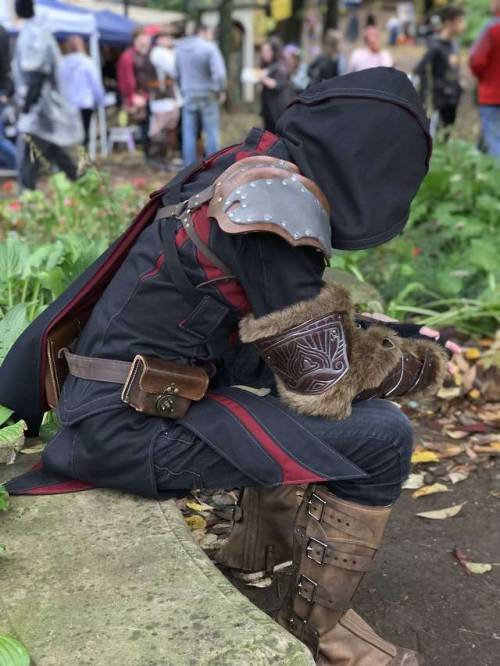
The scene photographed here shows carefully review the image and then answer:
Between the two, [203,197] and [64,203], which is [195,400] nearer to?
[203,197]

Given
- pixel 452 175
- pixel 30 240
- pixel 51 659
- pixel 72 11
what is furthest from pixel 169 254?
pixel 72 11

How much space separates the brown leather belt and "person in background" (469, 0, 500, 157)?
20.6 ft

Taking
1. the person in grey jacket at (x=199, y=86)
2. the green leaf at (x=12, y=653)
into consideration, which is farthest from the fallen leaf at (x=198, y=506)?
the person in grey jacket at (x=199, y=86)

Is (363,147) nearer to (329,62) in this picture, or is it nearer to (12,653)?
(12,653)

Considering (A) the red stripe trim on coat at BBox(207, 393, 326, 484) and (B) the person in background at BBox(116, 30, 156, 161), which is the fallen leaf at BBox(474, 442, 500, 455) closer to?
(A) the red stripe trim on coat at BBox(207, 393, 326, 484)

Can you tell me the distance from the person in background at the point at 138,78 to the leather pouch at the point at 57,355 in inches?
452

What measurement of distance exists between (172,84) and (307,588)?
1214 cm

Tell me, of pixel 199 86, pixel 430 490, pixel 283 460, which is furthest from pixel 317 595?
pixel 199 86

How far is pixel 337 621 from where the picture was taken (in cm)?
235

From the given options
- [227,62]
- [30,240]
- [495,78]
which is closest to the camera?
[30,240]

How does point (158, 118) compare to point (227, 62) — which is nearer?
point (158, 118)

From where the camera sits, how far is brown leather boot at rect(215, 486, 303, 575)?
9.16 feet

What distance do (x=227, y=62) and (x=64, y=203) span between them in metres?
13.8

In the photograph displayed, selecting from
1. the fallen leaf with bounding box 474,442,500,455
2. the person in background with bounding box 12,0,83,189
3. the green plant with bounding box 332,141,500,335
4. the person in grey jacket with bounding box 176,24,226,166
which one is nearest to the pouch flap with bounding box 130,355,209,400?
the fallen leaf with bounding box 474,442,500,455
